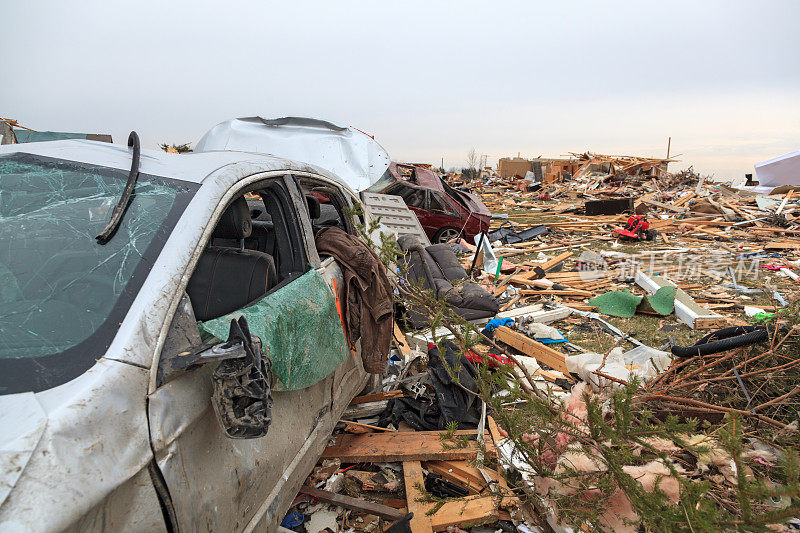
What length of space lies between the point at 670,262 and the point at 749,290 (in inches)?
83.4

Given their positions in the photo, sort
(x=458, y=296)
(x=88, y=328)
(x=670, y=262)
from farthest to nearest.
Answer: (x=670, y=262) < (x=458, y=296) < (x=88, y=328)

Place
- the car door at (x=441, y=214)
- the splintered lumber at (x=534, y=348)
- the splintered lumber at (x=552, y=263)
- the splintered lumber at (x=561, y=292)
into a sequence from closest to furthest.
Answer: the splintered lumber at (x=534, y=348) < the splintered lumber at (x=561, y=292) < the splintered lumber at (x=552, y=263) < the car door at (x=441, y=214)

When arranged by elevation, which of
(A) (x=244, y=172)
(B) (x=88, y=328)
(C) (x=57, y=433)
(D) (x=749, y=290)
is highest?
(A) (x=244, y=172)

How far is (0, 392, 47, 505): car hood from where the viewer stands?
1.12 metres

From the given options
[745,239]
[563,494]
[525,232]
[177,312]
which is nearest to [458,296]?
[563,494]

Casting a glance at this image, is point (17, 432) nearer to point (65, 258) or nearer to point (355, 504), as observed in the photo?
point (65, 258)

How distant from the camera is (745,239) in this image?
42.8 feet

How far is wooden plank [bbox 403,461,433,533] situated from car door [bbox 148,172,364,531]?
0.68 metres

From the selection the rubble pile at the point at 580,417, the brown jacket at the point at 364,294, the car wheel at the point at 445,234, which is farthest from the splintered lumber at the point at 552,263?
the brown jacket at the point at 364,294

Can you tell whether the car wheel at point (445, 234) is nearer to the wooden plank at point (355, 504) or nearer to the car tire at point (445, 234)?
the car tire at point (445, 234)

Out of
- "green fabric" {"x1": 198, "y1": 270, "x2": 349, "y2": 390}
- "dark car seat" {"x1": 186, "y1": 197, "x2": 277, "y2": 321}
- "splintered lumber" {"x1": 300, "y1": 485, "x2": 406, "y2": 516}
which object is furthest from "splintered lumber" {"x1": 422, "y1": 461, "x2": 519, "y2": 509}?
"dark car seat" {"x1": 186, "y1": 197, "x2": 277, "y2": 321}

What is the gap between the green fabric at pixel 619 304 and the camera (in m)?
6.86

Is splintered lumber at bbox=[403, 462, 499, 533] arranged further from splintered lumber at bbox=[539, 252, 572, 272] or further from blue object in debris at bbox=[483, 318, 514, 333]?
splintered lumber at bbox=[539, 252, 572, 272]

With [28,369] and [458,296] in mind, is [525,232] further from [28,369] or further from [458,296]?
[28,369]
